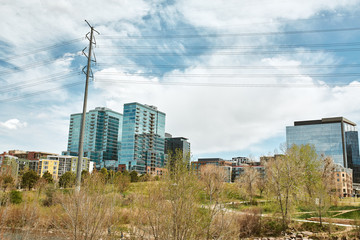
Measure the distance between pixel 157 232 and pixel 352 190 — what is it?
130 m

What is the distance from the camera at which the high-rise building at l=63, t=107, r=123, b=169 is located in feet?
516

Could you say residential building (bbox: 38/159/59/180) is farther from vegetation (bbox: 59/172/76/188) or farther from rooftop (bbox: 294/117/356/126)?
rooftop (bbox: 294/117/356/126)

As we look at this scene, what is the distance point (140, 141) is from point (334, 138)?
312 ft

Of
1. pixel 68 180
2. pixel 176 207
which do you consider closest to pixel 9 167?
pixel 68 180

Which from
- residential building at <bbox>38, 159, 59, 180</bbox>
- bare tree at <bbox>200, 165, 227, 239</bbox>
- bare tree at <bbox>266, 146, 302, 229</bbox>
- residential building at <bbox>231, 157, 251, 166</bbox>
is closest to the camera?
bare tree at <bbox>200, 165, 227, 239</bbox>

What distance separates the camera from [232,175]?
147625mm

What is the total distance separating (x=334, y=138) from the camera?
138625 mm

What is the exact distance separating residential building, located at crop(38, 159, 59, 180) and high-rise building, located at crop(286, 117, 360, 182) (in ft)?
348

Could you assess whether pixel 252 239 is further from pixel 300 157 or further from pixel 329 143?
pixel 329 143

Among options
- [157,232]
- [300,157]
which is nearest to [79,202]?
[157,232]

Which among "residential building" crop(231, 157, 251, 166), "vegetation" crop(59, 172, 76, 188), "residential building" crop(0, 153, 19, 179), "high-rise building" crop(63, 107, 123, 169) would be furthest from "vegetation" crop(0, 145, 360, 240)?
"high-rise building" crop(63, 107, 123, 169)

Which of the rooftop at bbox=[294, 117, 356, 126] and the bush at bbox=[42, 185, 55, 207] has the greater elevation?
the rooftop at bbox=[294, 117, 356, 126]

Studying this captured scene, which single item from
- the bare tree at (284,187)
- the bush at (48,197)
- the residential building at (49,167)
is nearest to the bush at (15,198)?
the bush at (48,197)

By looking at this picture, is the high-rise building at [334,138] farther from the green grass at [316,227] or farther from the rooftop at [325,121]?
the green grass at [316,227]
